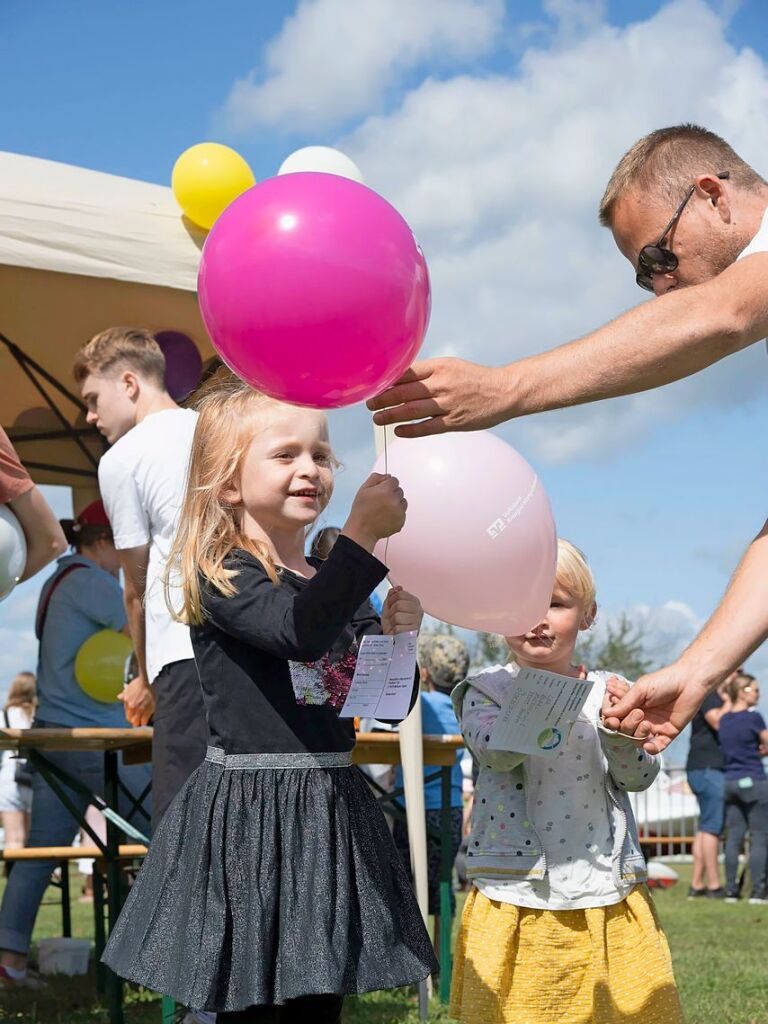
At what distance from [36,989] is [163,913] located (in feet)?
9.44

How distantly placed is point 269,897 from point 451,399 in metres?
0.99

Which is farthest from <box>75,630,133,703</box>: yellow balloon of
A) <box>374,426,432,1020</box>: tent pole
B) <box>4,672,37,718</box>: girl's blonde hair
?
<box>4,672,37,718</box>: girl's blonde hair

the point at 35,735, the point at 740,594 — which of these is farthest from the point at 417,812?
the point at 740,594

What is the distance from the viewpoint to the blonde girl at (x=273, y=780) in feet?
7.20

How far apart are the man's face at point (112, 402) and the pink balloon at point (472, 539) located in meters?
1.45

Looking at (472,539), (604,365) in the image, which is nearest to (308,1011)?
(472,539)

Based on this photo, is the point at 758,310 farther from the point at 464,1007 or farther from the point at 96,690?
the point at 96,690

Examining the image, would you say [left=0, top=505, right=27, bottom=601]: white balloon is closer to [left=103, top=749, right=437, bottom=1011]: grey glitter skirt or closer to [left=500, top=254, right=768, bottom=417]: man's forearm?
[left=103, top=749, right=437, bottom=1011]: grey glitter skirt

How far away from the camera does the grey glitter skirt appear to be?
2178 mm

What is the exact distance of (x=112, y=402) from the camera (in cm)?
391

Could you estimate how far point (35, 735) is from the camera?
382cm

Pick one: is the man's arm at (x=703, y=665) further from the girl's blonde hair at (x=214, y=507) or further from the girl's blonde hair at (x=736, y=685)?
the girl's blonde hair at (x=736, y=685)

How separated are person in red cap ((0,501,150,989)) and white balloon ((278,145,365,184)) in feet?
5.55

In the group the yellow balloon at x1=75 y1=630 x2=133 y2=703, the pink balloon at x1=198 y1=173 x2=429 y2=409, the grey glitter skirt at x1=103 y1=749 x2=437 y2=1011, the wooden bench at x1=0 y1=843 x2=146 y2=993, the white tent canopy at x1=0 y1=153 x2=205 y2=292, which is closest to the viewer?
the pink balloon at x1=198 y1=173 x2=429 y2=409
